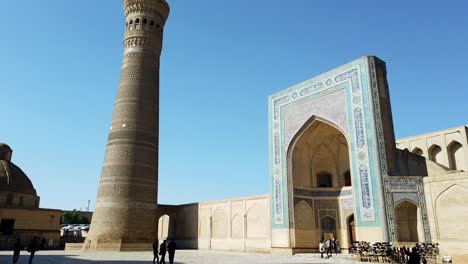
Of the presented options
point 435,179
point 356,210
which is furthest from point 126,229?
point 435,179

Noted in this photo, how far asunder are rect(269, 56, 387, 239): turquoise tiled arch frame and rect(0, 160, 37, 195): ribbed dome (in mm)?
15989

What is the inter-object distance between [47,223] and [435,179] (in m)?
19.5

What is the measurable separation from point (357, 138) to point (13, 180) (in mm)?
19853

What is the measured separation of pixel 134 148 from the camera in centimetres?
1722

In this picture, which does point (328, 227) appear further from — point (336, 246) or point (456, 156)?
point (456, 156)

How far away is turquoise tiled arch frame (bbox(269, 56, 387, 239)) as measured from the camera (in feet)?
36.8

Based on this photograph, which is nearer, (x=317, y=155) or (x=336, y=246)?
(x=336, y=246)

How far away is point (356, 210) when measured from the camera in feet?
37.8

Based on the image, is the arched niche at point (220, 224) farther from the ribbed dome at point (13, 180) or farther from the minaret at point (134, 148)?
the ribbed dome at point (13, 180)

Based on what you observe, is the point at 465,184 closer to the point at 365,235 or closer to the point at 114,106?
the point at 365,235

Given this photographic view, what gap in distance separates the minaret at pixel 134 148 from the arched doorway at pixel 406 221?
10.5 meters

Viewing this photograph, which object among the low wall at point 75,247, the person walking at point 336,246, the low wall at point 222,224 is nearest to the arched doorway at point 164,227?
the low wall at point 222,224

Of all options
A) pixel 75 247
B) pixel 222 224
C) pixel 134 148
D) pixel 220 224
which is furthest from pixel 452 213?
pixel 75 247

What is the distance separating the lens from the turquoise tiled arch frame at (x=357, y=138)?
36.8 ft
